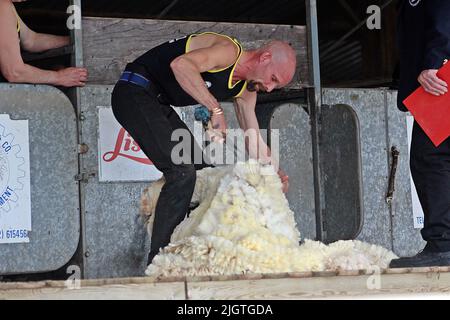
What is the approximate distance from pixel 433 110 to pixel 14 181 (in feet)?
8.36

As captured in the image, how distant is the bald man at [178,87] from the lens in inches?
204

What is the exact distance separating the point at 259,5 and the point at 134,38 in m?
2.93

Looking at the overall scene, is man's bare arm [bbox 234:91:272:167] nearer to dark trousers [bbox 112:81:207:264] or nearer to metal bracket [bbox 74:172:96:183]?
dark trousers [bbox 112:81:207:264]

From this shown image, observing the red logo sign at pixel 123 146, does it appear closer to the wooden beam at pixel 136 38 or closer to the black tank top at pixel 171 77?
the wooden beam at pixel 136 38

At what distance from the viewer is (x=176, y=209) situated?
5184mm

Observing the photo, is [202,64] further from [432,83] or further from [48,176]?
[48,176]

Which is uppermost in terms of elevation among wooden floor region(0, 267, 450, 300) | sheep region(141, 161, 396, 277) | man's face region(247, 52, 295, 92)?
man's face region(247, 52, 295, 92)

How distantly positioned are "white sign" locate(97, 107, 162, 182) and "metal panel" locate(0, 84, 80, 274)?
17 cm

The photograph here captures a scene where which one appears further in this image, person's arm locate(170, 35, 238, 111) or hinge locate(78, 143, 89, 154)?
hinge locate(78, 143, 89, 154)

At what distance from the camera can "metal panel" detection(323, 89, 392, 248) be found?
22.4 feet

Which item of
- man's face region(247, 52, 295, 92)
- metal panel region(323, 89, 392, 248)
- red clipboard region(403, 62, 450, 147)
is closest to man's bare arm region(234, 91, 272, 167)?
man's face region(247, 52, 295, 92)

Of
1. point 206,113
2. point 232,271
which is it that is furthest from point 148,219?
point 232,271

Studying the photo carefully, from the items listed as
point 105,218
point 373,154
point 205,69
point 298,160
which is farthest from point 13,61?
point 373,154

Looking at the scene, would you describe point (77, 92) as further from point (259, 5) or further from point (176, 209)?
point (259, 5)
